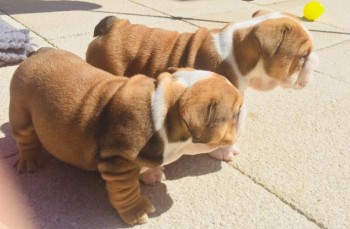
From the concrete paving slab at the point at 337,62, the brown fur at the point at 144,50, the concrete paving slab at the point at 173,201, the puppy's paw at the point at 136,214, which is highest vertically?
the brown fur at the point at 144,50

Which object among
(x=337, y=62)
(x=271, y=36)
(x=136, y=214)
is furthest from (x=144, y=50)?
(x=337, y=62)

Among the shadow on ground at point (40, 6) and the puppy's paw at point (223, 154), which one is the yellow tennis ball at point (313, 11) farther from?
the puppy's paw at point (223, 154)

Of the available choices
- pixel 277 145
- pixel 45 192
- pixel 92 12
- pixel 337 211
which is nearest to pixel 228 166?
pixel 277 145

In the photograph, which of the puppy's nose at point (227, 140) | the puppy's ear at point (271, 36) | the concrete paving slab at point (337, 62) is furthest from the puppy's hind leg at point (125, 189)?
the concrete paving slab at point (337, 62)

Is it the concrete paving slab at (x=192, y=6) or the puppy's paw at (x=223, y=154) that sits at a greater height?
the concrete paving slab at (x=192, y=6)

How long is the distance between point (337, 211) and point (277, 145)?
79 cm

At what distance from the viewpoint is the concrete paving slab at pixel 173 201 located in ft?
8.80

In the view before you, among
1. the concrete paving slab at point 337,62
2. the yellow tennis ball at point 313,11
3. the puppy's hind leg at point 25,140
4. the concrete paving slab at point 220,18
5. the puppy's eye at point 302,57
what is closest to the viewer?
the puppy's hind leg at point 25,140

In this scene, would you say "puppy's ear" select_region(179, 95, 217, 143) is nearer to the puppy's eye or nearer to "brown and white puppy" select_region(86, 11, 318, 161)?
"brown and white puppy" select_region(86, 11, 318, 161)

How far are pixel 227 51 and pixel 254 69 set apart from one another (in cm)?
24

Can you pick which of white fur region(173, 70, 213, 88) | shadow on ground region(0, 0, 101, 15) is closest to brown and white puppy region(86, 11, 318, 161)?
white fur region(173, 70, 213, 88)

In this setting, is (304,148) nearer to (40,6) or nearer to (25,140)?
(25,140)

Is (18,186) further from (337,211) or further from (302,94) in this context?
(302,94)

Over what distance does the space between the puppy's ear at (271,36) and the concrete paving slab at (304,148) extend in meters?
0.77
